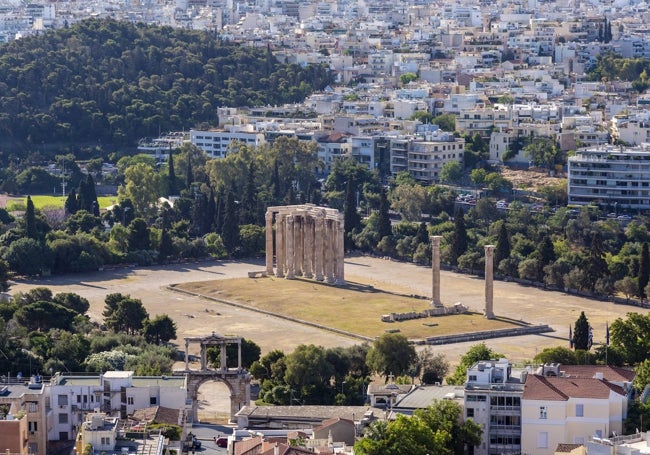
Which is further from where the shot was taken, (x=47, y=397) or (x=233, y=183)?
(x=233, y=183)

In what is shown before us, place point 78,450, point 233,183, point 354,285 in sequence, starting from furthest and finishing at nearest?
point 233,183 → point 354,285 → point 78,450

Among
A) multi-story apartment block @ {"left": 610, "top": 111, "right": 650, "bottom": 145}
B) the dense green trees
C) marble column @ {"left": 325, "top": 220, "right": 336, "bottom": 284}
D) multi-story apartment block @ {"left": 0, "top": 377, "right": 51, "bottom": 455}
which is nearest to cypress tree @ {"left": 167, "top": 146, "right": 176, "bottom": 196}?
marble column @ {"left": 325, "top": 220, "right": 336, "bottom": 284}

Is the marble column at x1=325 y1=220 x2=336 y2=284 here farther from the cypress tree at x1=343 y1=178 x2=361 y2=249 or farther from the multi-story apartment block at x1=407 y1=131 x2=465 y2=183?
the multi-story apartment block at x1=407 y1=131 x2=465 y2=183

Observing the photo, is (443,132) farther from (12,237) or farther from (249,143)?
(12,237)

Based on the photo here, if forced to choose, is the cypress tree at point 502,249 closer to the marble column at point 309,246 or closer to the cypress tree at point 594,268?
the cypress tree at point 594,268

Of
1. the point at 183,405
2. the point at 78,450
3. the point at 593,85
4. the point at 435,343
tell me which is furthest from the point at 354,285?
the point at 593,85

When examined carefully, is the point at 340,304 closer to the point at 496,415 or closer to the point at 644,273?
the point at 644,273
